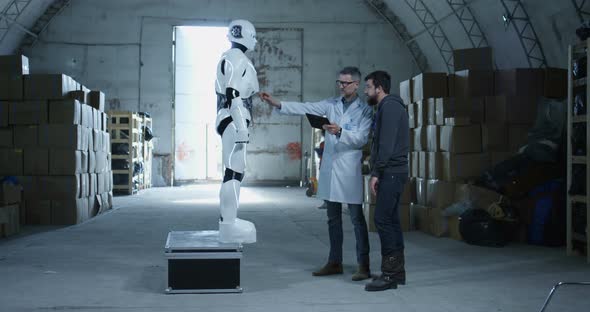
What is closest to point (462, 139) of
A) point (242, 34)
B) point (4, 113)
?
point (242, 34)

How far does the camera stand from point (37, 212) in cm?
960

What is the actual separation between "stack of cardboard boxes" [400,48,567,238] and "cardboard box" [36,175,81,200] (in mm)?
4791

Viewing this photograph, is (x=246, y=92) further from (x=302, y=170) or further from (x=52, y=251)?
(x=302, y=170)

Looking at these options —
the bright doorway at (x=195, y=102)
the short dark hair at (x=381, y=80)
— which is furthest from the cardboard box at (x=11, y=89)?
the bright doorway at (x=195, y=102)

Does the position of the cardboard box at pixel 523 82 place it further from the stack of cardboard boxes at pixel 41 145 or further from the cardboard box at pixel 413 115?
the stack of cardboard boxes at pixel 41 145

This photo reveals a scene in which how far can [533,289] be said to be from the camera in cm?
514

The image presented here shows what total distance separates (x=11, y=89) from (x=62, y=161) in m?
1.26

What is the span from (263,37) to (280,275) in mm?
15689

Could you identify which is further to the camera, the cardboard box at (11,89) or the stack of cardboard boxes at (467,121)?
the cardboard box at (11,89)

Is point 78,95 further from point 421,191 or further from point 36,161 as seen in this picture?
point 421,191

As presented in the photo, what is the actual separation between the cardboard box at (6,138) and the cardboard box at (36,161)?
0.80ft

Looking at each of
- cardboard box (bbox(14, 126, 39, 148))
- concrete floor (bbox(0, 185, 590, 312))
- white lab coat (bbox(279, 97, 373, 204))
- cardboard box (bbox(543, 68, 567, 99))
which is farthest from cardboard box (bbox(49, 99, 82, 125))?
cardboard box (bbox(543, 68, 567, 99))

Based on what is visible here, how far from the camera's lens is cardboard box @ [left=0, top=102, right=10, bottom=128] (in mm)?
9586

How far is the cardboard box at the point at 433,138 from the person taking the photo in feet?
→ 28.7
